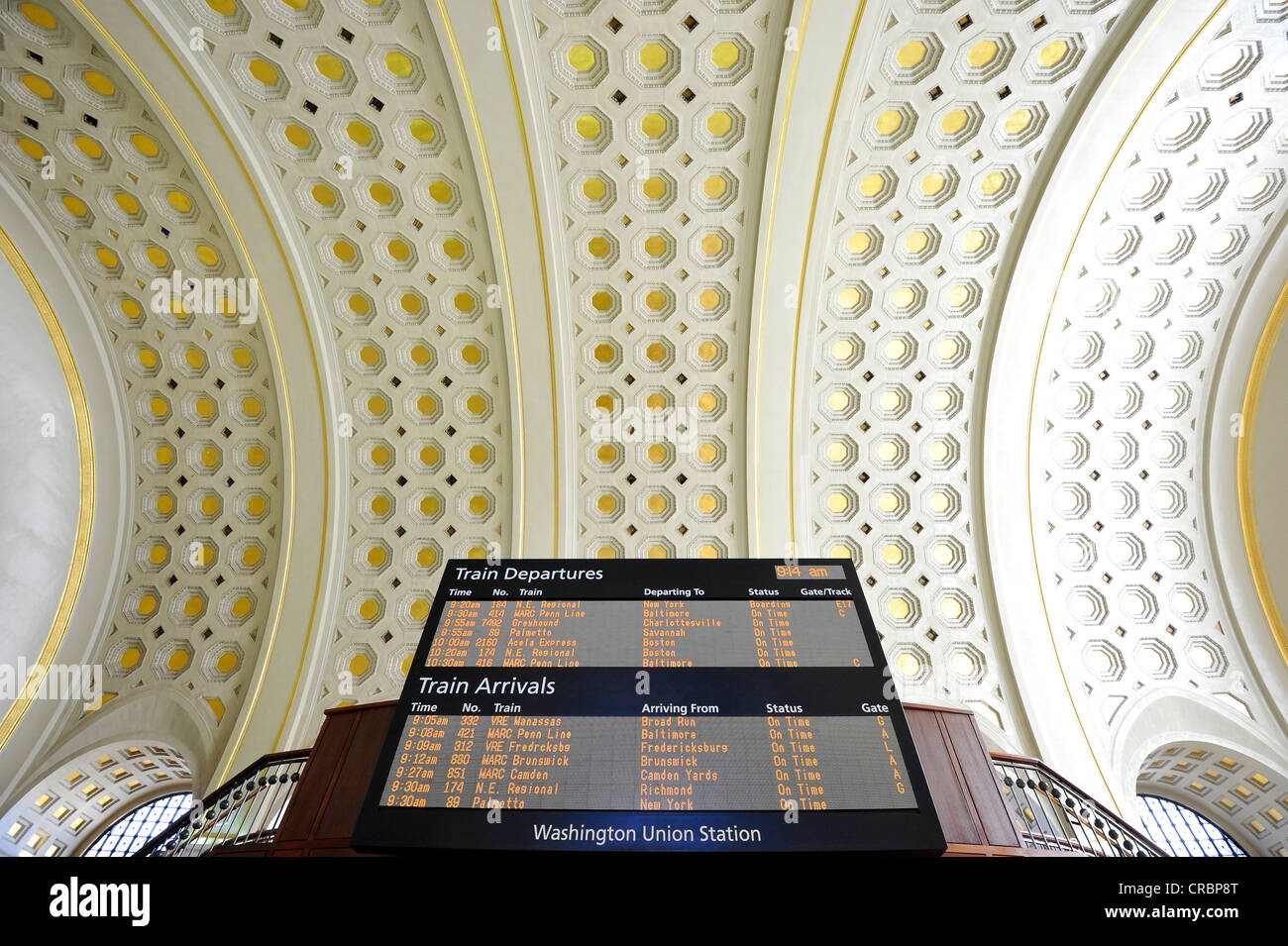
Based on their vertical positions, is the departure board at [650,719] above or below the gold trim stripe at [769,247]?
below

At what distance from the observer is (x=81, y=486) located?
10328 millimetres

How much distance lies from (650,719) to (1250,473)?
1076cm

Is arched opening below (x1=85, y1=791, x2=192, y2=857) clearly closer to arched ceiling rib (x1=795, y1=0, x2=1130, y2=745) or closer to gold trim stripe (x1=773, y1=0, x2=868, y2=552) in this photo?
gold trim stripe (x1=773, y1=0, x2=868, y2=552)

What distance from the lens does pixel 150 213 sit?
9.14m

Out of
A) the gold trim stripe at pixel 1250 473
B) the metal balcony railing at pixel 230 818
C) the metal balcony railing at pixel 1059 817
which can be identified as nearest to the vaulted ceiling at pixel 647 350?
the gold trim stripe at pixel 1250 473


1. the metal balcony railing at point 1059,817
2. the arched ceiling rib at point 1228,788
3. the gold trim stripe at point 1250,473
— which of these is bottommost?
the metal balcony railing at point 1059,817

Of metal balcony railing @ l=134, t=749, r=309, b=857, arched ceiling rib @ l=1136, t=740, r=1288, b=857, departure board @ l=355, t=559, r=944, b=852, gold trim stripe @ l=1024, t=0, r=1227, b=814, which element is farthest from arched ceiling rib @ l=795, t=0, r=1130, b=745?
metal balcony railing @ l=134, t=749, r=309, b=857

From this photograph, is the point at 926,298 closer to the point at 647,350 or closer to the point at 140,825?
the point at 647,350

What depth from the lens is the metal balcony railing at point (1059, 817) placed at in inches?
212

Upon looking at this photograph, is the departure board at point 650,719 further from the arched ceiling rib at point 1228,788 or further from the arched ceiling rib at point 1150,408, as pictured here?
the arched ceiling rib at point 1228,788

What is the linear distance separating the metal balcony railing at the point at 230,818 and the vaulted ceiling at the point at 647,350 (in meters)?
2.91
